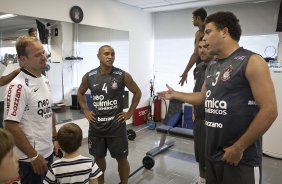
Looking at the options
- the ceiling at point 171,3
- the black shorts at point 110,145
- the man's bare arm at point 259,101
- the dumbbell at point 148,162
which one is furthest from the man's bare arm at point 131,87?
the ceiling at point 171,3

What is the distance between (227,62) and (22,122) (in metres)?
1.31

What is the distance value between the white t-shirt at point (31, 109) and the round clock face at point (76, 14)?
2593 millimetres

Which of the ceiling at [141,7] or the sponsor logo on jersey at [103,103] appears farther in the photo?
the ceiling at [141,7]

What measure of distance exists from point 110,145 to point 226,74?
148 centimetres

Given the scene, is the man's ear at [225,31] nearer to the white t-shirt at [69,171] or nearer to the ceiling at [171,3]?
the white t-shirt at [69,171]

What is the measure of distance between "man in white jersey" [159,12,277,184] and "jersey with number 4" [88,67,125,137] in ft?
3.65

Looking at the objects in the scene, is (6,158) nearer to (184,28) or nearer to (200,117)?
(200,117)

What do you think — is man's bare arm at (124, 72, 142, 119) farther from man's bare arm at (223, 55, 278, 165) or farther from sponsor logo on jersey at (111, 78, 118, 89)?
man's bare arm at (223, 55, 278, 165)

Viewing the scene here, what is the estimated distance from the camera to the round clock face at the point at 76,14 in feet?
13.0

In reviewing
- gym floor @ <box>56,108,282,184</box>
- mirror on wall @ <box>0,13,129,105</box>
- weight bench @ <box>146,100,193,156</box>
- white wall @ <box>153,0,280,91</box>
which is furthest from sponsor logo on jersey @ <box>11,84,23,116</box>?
white wall @ <box>153,0,280,91</box>

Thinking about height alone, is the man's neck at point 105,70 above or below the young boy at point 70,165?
above

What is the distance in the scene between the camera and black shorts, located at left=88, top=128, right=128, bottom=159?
243cm

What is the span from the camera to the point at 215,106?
143 centimetres

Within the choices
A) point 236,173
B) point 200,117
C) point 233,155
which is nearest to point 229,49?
point 233,155
